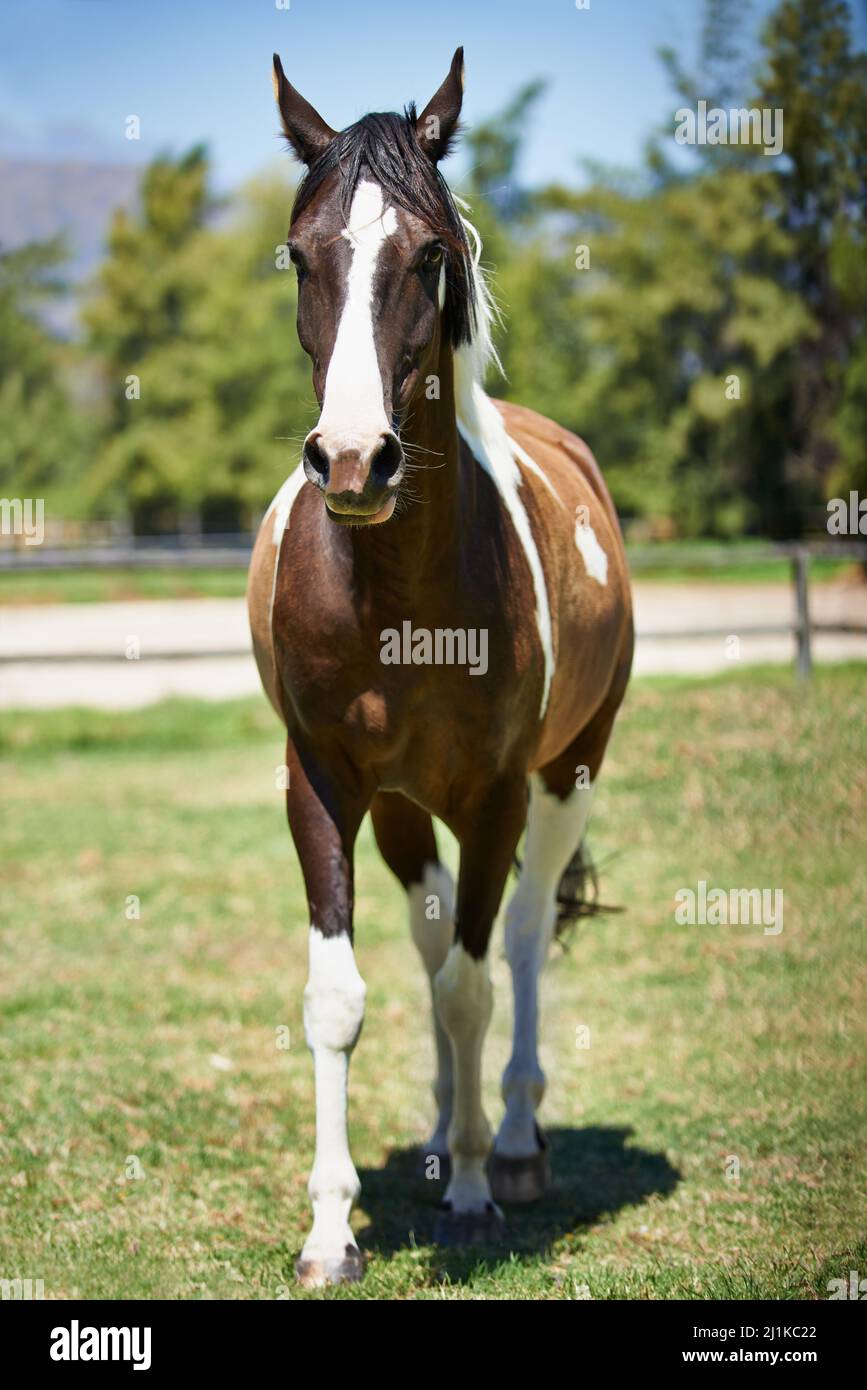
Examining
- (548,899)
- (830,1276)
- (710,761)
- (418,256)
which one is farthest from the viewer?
(710,761)

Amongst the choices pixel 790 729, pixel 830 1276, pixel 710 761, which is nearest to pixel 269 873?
pixel 710 761

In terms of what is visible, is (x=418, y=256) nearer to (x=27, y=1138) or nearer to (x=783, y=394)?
(x=27, y=1138)

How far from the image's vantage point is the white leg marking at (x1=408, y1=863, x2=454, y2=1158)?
175 inches

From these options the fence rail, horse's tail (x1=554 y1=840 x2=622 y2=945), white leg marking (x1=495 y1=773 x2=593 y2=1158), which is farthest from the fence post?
white leg marking (x1=495 y1=773 x2=593 y2=1158)

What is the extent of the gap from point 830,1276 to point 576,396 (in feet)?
124

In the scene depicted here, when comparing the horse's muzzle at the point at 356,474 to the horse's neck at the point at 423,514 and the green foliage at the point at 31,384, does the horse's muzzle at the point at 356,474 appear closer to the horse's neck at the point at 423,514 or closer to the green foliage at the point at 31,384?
the horse's neck at the point at 423,514

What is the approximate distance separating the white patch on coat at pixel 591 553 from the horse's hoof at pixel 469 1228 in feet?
6.97

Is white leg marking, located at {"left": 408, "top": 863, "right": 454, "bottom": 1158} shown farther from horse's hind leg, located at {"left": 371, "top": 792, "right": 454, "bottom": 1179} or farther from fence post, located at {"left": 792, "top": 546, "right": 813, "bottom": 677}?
fence post, located at {"left": 792, "top": 546, "right": 813, "bottom": 677}

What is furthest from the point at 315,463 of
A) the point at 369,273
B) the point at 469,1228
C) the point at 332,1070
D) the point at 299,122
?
the point at 469,1228

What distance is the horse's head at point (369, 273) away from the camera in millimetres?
2863

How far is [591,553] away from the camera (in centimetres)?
488

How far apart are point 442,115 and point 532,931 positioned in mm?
2661

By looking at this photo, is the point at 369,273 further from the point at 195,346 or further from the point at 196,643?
the point at 195,346
